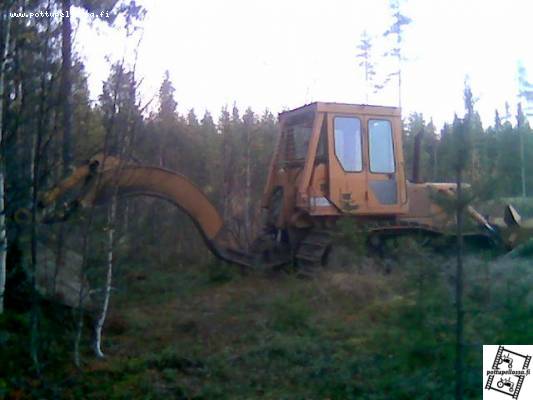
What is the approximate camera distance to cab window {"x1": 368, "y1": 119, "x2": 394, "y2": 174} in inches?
502

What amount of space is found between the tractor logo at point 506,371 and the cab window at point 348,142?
23.7 feet

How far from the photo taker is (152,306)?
10.6 metres

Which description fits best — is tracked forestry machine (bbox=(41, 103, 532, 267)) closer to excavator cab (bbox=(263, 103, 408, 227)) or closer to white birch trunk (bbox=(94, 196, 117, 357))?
excavator cab (bbox=(263, 103, 408, 227))

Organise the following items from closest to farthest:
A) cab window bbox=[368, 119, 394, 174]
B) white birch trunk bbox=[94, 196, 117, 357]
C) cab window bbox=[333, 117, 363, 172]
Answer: white birch trunk bbox=[94, 196, 117, 357] → cab window bbox=[333, 117, 363, 172] → cab window bbox=[368, 119, 394, 174]

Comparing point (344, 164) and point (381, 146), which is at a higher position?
point (381, 146)

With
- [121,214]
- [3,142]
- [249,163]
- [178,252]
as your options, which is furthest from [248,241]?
[3,142]

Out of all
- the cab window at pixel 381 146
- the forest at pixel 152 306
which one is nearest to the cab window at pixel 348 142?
the cab window at pixel 381 146

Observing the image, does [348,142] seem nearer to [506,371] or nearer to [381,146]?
[381,146]

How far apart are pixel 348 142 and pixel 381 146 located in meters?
0.64

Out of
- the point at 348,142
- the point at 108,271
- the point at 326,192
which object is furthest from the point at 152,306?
the point at 348,142

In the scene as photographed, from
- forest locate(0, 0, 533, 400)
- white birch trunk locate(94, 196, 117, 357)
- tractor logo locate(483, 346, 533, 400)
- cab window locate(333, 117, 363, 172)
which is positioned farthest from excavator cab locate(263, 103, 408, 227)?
tractor logo locate(483, 346, 533, 400)

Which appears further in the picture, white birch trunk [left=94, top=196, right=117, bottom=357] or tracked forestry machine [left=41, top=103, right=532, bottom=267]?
tracked forestry machine [left=41, top=103, right=532, bottom=267]

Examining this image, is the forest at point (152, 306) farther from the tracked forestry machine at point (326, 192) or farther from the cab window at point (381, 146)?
the cab window at point (381, 146)

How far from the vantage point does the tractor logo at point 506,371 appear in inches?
208
